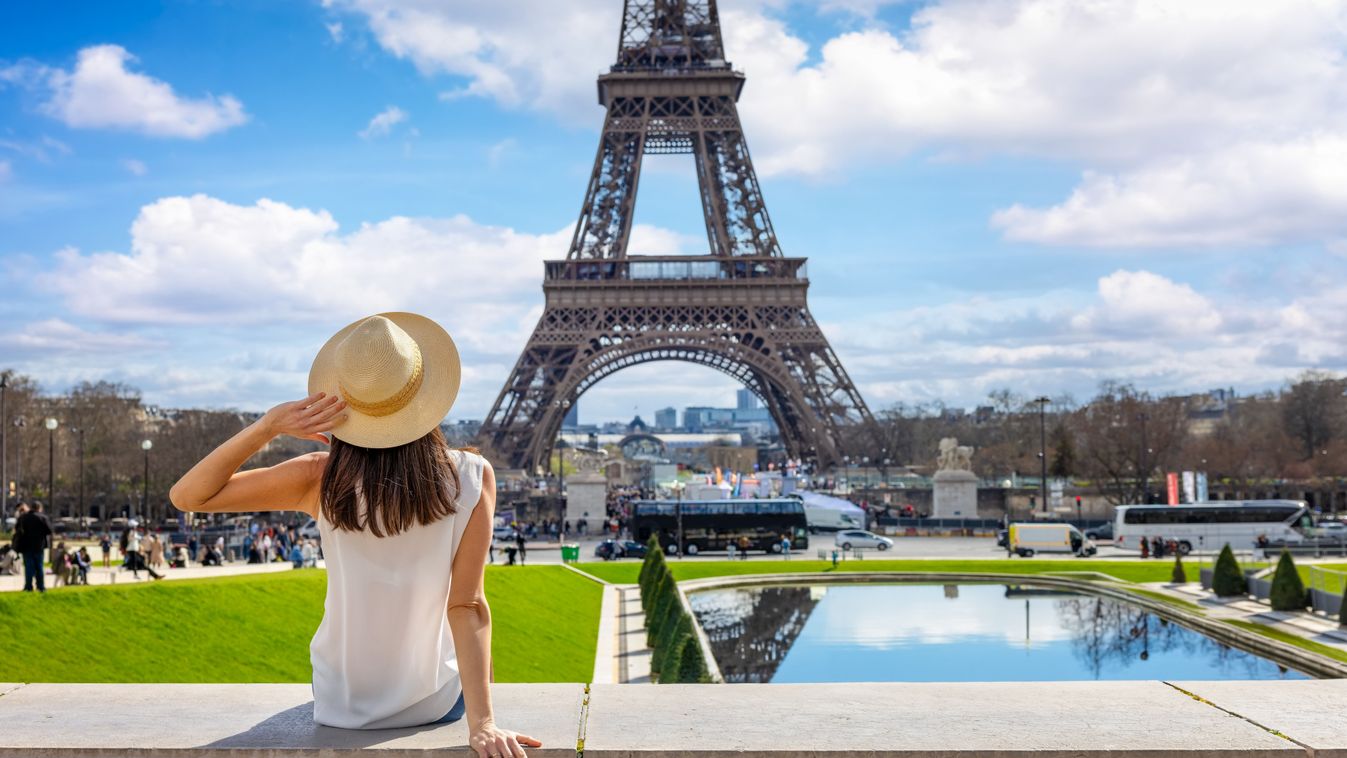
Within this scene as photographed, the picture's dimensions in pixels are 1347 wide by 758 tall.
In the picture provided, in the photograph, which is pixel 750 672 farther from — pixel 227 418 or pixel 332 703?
pixel 227 418

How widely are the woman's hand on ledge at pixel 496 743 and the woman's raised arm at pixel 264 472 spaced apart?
1.03 metres

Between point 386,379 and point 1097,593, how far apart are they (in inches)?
1198

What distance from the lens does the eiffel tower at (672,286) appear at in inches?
2655

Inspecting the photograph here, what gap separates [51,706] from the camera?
4.38 metres

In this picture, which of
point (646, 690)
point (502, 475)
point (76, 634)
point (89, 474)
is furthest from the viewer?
point (89, 474)

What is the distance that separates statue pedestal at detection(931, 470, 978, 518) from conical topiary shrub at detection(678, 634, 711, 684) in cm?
4495

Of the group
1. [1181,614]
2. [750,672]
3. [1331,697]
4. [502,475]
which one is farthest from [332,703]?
[502,475]

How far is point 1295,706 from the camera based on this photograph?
426 centimetres

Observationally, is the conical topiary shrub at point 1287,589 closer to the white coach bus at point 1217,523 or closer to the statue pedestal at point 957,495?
the white coach bus at point 1217,523

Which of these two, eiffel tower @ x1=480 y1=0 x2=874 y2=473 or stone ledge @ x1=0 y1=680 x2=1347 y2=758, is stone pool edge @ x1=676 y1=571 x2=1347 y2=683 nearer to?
stone ledge @ x1=0 y1=680 x2=1347 y2=758

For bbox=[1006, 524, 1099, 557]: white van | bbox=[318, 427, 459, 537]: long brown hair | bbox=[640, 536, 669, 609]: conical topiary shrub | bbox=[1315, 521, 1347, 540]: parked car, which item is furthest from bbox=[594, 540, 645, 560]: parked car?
bbox=[318, 427, 459, 537]: long brown hair

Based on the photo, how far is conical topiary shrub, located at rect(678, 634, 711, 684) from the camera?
15.1 metres

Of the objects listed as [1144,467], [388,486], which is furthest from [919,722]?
[1144,467]

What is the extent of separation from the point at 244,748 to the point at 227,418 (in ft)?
278
